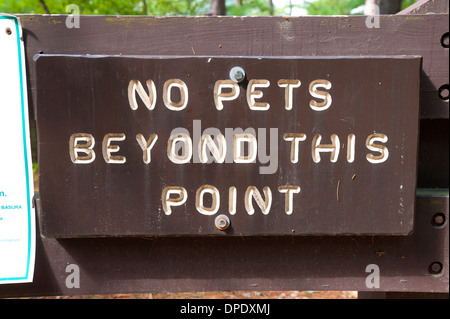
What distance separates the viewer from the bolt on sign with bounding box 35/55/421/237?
1040 mm

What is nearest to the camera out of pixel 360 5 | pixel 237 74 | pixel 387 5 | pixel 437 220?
pixel 237 74

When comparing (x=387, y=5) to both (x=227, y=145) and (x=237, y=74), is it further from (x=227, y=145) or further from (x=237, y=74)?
(x=227, y=145)

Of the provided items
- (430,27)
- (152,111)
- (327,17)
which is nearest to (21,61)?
(152,111)

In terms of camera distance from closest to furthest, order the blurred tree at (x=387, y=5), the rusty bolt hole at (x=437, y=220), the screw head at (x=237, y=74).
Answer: the screw head at (x=237, y=74) < the rusty bolt hole at (x=437, y=220) < the blurred tree at (x=387, y=5)

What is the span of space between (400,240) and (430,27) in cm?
71

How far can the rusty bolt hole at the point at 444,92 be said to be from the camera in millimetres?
1121

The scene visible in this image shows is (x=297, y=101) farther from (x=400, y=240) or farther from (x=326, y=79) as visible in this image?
(x=400, y=240)

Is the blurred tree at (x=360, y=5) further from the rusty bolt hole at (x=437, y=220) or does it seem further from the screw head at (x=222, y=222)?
the screw head at (x=222, y=222)

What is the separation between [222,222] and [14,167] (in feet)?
2.24

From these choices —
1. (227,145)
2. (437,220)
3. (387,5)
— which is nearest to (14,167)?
(227,145)

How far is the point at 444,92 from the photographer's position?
44.2 inches

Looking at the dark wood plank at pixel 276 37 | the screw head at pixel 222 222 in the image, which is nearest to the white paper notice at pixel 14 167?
the dark wood plank at pixel 276 37

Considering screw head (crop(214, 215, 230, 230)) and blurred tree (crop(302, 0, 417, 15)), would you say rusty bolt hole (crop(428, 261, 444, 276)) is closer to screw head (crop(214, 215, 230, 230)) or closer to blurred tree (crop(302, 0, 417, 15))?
screw head (crop(214, 215, 230, 230))

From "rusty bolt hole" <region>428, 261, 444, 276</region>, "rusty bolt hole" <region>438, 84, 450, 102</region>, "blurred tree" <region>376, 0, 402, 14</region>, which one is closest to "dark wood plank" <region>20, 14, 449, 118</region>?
"rusty bolt hole" <region>438, 84, 450, 102</region>
